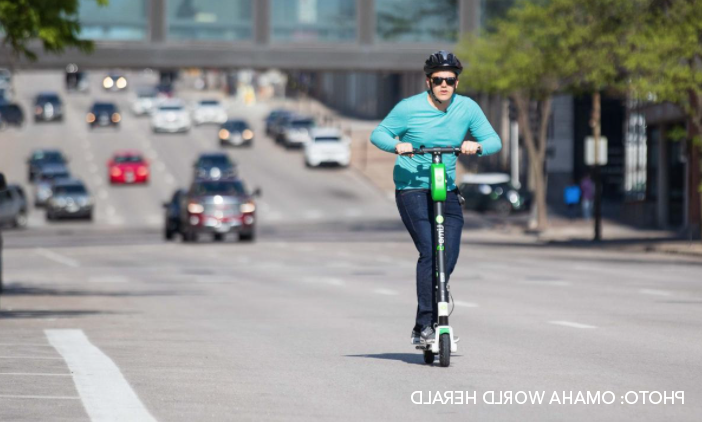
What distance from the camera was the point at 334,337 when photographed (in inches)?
535

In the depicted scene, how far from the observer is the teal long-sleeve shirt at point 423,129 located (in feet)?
35.2

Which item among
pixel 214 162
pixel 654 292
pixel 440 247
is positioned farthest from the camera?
pixel 214 162

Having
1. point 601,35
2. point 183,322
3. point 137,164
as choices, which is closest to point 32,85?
point 137,164

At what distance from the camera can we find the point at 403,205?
1071cm

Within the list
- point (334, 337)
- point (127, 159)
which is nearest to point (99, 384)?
point (334, 337)

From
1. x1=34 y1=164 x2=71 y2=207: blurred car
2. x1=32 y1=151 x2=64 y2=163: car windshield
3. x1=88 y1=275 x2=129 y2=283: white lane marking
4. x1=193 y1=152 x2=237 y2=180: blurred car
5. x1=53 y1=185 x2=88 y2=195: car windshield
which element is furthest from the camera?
x1=32 y1=151 x2=64 y2=163: car windshield

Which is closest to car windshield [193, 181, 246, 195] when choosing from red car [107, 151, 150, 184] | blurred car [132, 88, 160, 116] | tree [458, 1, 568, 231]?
tree [458, 1, 568, 231]

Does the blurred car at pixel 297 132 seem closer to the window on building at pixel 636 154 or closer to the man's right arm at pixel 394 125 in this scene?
the window on building at pixel 636 154

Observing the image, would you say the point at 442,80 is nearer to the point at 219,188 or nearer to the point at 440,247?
the point at 440,247

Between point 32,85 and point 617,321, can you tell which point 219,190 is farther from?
point 32,85

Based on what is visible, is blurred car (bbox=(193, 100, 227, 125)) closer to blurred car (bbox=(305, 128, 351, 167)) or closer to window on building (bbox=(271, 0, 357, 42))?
blurred car (bbox=(305, 128, 351, 167))

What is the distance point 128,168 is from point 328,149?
34.6 feet

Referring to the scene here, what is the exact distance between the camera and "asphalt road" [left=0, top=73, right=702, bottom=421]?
28.9 ft

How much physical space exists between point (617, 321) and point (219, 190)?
2958 centimetres
